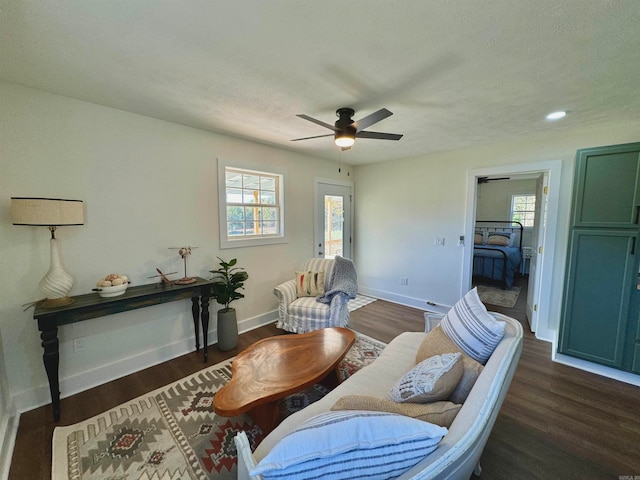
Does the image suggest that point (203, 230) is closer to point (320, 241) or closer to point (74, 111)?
point (74, 111)

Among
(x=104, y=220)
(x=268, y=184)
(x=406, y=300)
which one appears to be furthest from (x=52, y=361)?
(x=406, y=300)

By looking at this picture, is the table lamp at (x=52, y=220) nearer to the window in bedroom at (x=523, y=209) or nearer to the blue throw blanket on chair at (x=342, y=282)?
the blue throw blanket on chair at (x=342, y=282)

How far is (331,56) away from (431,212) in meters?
3.10

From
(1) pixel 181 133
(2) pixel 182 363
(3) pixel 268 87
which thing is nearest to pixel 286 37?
(3) pixel 268 87

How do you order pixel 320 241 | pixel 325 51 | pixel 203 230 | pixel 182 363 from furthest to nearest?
pixel 320 241, pixel 203 230, pixel 182 363, pixel 325 51

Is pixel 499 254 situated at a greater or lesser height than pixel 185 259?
lesser

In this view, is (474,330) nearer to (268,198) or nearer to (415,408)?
(415,408)

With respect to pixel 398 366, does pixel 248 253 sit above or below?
above

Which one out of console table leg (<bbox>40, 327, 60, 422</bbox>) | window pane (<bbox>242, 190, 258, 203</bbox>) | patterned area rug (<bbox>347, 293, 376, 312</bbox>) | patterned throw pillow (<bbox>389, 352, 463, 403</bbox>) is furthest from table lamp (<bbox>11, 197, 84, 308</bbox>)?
patterned area rug (<bbox>347, 293, 376, 312</bbox>)

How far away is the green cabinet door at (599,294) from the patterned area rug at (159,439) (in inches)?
102

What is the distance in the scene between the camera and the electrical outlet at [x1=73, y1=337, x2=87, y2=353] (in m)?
→ 2.22

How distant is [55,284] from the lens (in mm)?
1979

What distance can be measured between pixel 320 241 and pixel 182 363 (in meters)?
2.56

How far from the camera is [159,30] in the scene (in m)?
1.37
